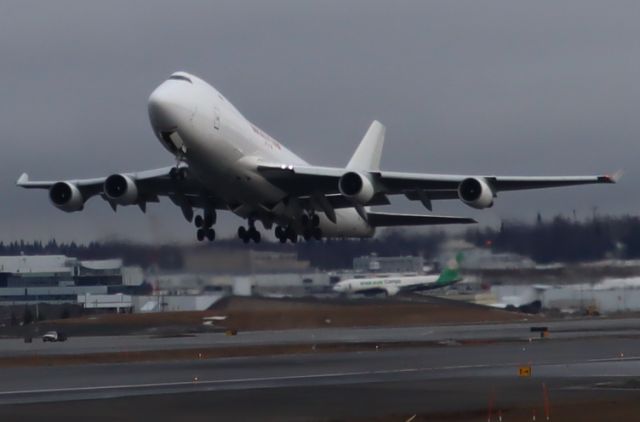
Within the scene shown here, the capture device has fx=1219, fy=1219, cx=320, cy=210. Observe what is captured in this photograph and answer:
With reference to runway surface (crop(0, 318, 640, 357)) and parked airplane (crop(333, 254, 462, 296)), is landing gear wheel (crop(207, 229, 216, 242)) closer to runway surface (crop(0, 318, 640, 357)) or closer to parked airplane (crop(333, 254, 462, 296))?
runway surface (crop(0, 318, 640, 357))

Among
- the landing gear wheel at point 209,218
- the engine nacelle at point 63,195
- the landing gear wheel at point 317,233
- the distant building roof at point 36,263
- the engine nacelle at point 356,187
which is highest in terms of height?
the engine nacelle at point 63,195

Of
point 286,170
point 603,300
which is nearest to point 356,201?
point 286,170

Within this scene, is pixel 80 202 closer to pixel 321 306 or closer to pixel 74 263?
pixel 74 263

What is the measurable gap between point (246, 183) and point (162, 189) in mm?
5273

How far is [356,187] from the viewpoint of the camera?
4341 centimetres

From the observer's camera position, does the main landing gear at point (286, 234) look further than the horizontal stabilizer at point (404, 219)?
No

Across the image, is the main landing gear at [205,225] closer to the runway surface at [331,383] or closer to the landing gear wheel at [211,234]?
the landing gear wheel at [211,234]

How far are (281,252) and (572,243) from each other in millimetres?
12580

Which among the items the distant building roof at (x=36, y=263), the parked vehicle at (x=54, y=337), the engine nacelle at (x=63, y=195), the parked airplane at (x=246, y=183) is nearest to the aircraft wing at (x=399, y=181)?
the parked airplane at (x=246, y=183)

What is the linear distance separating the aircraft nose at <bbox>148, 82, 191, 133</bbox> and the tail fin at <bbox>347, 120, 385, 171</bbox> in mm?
15914

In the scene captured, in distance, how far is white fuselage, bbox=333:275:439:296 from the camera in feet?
179

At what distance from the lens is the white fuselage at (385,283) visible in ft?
179

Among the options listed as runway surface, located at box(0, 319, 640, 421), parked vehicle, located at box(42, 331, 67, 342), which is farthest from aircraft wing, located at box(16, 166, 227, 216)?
parked vehicle, located at box(42, 331, 67, 342)

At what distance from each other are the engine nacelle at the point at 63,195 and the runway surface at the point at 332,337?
7.77 metres
